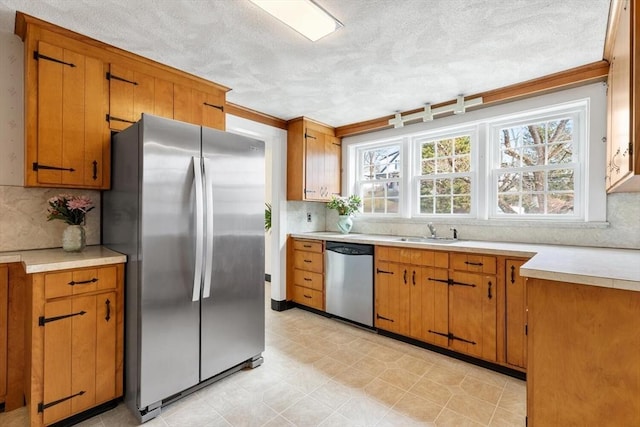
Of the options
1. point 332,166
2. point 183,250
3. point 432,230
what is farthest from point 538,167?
point 183,250

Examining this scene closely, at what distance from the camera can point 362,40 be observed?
2.04m

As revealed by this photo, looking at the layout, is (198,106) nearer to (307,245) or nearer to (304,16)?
(304,16)

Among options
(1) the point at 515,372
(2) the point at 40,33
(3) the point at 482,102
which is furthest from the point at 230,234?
(3) the point at 482,102

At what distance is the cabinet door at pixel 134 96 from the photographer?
223cm

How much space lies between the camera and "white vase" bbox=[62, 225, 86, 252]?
2002 millimetres

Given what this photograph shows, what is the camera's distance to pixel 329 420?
1.85 metres

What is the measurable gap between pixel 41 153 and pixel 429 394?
119 inches

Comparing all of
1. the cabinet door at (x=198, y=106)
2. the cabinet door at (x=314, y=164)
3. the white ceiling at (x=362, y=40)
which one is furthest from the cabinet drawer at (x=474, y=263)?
the cabinet door at (x=198, y=106)

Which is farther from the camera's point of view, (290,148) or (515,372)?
(290,148)

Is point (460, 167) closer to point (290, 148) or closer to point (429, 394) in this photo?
point (290, 148)

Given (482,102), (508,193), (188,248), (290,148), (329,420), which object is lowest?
(329,420)

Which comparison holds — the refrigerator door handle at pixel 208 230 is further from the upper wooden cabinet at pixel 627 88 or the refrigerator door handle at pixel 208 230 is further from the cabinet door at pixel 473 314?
the upper wooden cabinet at pixel 627 88

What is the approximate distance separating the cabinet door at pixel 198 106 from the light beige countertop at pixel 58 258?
1.26 meters

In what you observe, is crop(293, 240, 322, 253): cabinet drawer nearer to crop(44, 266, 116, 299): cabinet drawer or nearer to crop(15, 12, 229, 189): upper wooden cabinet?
crop(15, 12, 229, 189): upper wooden cabinet
